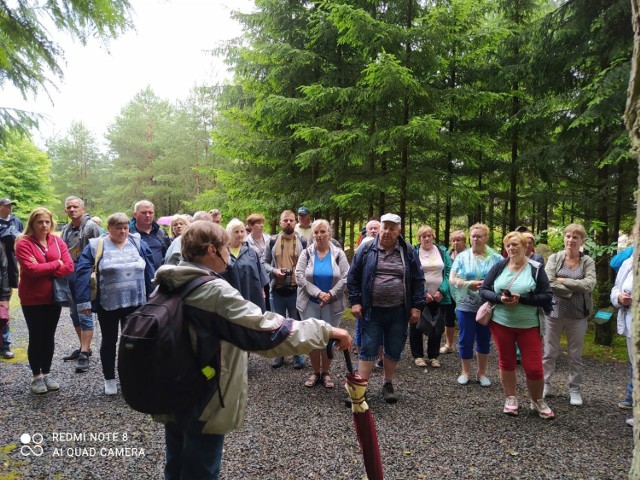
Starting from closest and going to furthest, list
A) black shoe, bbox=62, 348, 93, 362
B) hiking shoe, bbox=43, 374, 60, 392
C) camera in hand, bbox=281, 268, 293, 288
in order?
1. hiking shoe, bbox=43, 374, 60, 392
2. camera in hand, bbox=281, 268, 293, 288
3. black shoe, bbox=62, 348, 93, 362

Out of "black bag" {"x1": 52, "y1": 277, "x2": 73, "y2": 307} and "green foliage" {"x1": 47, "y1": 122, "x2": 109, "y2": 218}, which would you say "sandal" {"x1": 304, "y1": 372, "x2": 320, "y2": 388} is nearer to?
"black bag" {"x1": 52, "y1": 277, "x2": 73, "y2": 307}

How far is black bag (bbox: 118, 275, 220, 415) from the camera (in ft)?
5.81

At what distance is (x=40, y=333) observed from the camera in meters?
4.65

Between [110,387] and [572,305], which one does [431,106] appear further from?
[110,387]

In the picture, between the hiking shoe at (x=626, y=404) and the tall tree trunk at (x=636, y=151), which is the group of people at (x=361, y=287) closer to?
the hiking shoe at (x=626, y=404)

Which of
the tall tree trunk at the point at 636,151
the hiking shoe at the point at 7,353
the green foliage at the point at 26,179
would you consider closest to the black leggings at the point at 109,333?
the hiking shoe at the point at 7,353

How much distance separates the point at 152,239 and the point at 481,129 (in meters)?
8.56

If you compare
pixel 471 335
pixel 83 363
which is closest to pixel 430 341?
pixel 471 335

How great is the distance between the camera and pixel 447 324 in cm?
671

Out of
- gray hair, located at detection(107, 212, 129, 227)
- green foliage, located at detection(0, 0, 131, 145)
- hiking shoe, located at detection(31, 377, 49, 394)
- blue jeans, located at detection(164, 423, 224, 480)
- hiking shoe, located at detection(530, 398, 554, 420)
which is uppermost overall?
green foliage, located at detection(0, 0, 131, 145)

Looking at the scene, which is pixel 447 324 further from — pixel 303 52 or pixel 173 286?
pixel 303 52

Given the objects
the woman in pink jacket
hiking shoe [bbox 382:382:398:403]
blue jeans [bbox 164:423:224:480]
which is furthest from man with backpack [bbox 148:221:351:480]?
the woman in pink jacket

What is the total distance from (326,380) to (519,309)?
2.49 m

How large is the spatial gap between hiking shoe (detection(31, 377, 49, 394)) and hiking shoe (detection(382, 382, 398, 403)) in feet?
13.2
